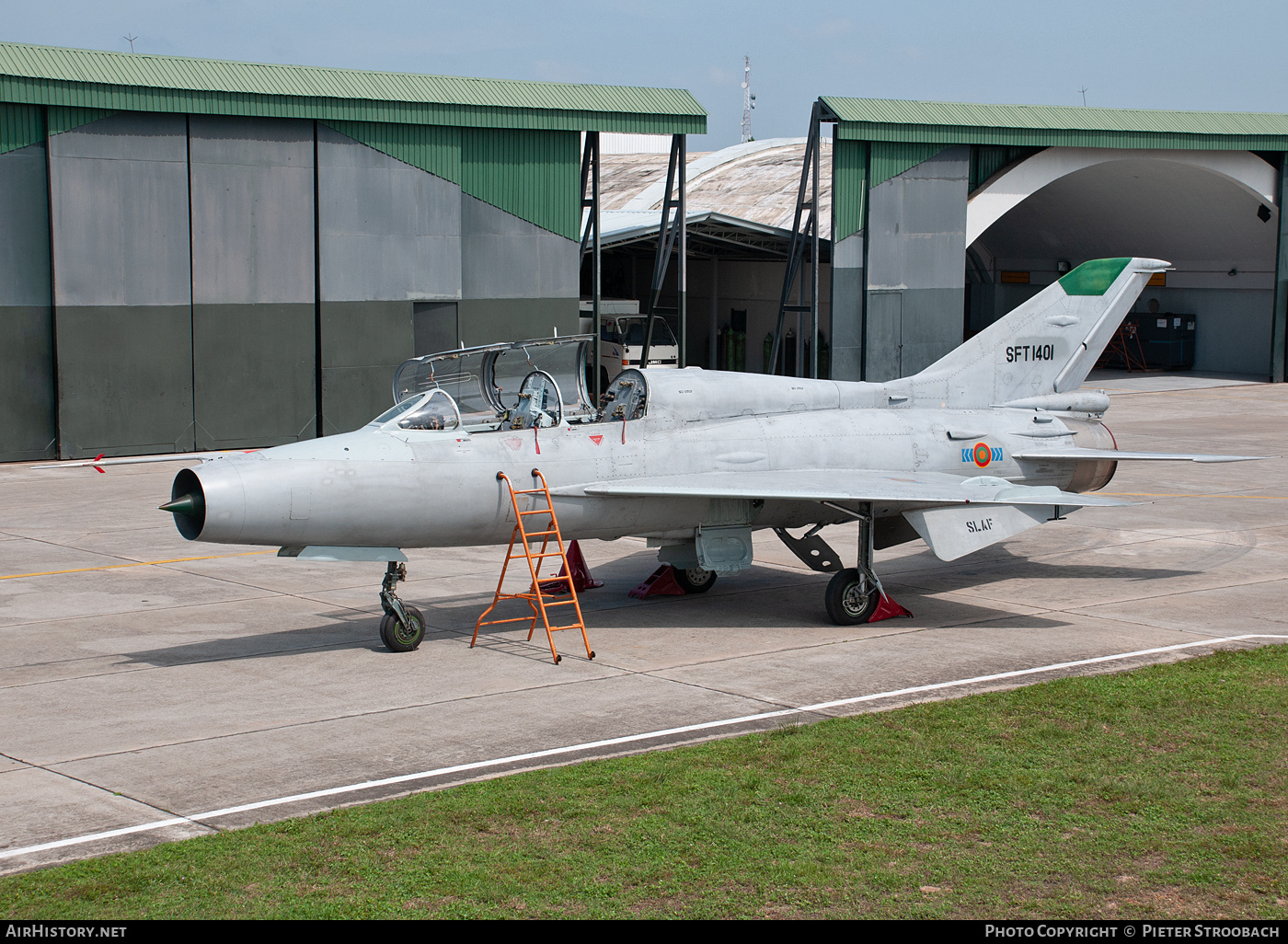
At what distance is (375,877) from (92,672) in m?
5.89

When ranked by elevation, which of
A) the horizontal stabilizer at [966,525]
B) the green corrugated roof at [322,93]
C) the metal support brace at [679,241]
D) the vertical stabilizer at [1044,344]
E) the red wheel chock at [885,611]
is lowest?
the red wheel chock at [885,611]

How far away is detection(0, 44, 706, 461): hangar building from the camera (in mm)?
26031

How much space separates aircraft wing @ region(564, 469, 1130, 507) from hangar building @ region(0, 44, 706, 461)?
55.0 feet

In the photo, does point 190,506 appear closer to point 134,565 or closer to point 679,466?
point 679,466

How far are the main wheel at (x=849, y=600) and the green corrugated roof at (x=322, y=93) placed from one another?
18600 mm

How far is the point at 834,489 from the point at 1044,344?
5.07 meters

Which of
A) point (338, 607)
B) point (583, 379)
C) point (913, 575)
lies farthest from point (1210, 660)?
point (338, 607)

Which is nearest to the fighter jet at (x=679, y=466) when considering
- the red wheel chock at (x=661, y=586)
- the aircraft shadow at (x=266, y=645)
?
the red wheel chock at (x=661, y=586)

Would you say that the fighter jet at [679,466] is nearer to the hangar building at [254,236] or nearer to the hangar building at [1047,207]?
the hangar building at [254,236]

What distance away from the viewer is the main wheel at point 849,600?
14203 millimetres

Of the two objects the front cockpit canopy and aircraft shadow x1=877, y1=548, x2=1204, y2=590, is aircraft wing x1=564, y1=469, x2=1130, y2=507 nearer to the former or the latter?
the front cockpit canopy

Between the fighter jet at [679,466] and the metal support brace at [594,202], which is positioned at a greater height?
the metal support brace at [594,202]

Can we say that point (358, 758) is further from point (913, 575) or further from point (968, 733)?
point (913, 575)

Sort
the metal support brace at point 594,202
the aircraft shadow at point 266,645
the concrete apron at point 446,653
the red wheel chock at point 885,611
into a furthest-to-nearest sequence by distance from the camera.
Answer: the metal support brace at point 594,202
the red wheel chock at point 885,611
the aircraft shadow at point 266,645
the concrete apron at point 446,653
